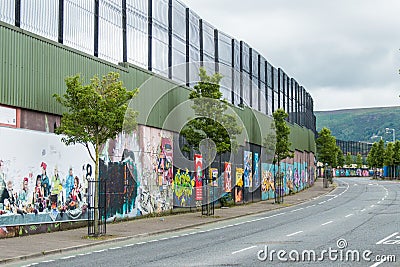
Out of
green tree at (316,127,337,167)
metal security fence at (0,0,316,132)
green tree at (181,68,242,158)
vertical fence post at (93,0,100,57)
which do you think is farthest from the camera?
green tree at (316,127,337,167)

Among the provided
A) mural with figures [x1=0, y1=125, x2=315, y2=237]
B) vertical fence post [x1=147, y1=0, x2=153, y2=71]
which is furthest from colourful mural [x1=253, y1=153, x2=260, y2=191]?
vertical fence post [x1=147, y1=0, x2=153, y2=71]

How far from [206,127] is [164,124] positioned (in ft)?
7.87

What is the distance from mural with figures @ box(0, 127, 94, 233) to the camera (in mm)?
22781

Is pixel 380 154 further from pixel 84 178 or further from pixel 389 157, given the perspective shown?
pixel 84 178

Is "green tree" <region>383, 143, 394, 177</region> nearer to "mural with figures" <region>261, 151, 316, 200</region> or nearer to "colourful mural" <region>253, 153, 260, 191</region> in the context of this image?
"mural with figures" <region>261, 151, 316, 200</region>

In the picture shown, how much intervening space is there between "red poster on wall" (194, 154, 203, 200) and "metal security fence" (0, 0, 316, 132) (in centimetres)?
432

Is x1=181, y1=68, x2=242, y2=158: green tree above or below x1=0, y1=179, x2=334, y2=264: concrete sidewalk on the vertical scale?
above

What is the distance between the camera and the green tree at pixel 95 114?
2286 centimetres

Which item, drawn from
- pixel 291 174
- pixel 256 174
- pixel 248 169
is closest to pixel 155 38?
pixel 248 169

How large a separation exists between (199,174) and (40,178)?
16720mm

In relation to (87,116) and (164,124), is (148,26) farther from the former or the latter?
(87,116)

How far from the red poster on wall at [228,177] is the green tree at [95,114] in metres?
22.2

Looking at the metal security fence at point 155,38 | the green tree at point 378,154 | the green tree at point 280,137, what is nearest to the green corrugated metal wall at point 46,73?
the metal security fence at point 155,38

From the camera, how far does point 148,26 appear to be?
3456 cm
